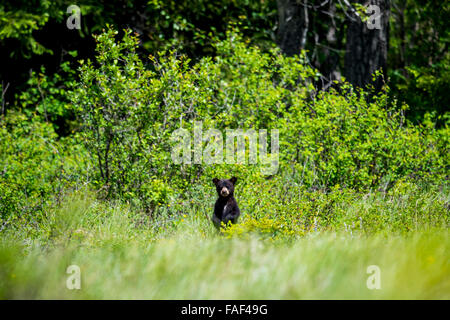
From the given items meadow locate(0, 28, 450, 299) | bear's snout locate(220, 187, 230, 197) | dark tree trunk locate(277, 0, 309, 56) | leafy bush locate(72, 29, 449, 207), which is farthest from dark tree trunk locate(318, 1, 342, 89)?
bear's snout locate(220, 187, 230, 197)

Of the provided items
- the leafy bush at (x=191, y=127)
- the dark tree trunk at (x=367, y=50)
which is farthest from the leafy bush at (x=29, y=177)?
the dark tree trunk at (x=367, y=50)

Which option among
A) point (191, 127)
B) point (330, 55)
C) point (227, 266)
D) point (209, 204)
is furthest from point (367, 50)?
point (227, 266)

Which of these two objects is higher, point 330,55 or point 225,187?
point 330,55

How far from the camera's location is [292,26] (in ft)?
37.0

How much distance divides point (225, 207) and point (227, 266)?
1.93 meters

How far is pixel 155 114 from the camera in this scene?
702cm

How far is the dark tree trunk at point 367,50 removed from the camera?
32.9ft

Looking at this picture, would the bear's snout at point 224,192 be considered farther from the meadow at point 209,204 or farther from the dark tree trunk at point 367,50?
the dark tree trunk at point 367,50

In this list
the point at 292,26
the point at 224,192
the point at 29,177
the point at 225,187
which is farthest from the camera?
the point at 292,26

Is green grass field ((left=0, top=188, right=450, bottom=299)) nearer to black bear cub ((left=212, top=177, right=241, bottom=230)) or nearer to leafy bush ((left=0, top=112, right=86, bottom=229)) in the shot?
black bear cub ((left=212, top=177, right=241, bottom=230))

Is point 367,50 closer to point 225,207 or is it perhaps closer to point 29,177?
point 225,207
